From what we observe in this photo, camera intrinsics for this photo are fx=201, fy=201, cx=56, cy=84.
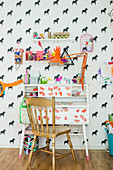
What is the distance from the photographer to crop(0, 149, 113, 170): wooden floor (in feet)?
8.42

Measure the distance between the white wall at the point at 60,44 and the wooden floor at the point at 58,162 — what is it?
13.9 inches

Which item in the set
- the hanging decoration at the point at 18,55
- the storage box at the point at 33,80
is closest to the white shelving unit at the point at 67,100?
the storage box at the point at 33,80

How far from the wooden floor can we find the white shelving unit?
0.20 meters

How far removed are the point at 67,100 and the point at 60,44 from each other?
0.97m

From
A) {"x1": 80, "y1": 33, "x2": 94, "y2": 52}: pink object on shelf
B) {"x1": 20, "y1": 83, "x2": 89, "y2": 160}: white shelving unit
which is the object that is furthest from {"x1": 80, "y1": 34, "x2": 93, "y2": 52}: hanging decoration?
{"x1": 20, "y1": 83, "x2": 89, "y2": 160}: white shelving unit

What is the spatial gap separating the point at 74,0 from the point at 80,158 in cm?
260

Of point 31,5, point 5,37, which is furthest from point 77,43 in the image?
point 5,37

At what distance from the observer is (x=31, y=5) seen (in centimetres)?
352

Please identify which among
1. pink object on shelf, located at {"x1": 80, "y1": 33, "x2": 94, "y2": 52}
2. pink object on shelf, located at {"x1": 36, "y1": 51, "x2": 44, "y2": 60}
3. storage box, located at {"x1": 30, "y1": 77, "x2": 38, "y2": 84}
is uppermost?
pink object on shelf, located at {"x1": 80, "y1": 33, "x2": 94, "y2": 52}

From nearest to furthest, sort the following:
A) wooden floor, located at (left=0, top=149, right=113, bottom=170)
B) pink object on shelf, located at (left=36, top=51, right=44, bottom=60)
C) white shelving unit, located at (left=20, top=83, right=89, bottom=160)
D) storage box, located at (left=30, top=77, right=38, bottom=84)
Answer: wooden floor, located at (left=0, top=149, right=113, bottom=170) < white shelving unit, located at (left=20, top=83, right=89, bottom=160) < storage box, located at (left=30, top=77, right=38, bottom=84) < pink object on shelf, located at (left=36, top=51, right=44, bottom=60)

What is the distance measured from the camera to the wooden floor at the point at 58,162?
2.57 metres

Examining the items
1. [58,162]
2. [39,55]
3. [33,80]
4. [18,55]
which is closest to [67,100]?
[33,80]

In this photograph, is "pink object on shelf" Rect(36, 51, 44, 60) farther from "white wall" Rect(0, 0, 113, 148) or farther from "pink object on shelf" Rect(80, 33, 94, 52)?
"pink object on shelf" Rect(80, 33, 94, 52)

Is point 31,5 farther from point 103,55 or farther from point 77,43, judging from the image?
point 103,55
